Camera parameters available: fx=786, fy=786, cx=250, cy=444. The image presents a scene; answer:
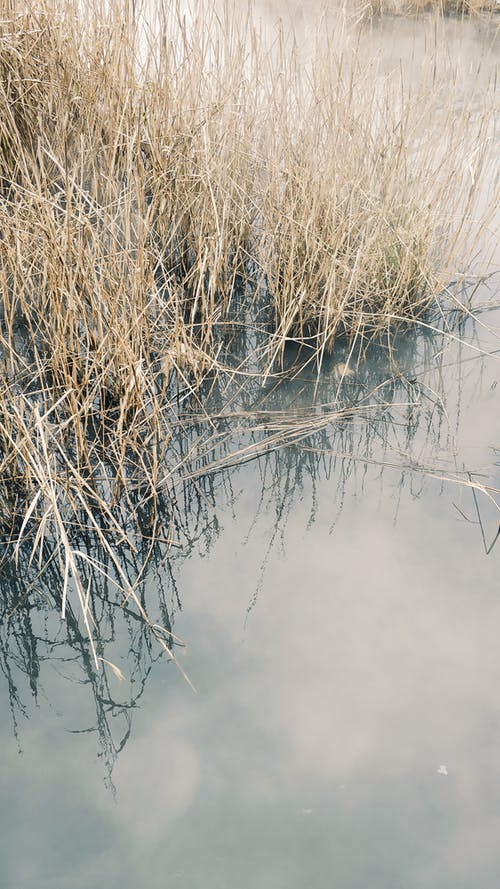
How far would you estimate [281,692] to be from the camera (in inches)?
49.5

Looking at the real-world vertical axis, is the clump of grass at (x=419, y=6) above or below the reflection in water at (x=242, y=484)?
above

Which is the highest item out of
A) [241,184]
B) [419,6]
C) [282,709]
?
[419,6]

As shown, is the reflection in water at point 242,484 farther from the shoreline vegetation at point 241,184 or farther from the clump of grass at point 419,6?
the clump of grass at point 419,6

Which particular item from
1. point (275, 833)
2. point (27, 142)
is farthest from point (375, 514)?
point (27, 142)

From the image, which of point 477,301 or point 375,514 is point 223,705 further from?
point 477,301

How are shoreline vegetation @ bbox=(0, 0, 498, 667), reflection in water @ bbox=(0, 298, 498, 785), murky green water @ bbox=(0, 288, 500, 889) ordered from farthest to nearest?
shoreline vegetation @ bbox=(0, 0, 498, 667), reflection in water @ bbox=(0, 298, 498, 785), murky green water @ bbox=(0, 288, 500, 889)

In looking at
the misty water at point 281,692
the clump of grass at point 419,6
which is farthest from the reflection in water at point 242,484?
the clump of grass at point 419,6

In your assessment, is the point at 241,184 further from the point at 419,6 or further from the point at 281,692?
the point at 281,692

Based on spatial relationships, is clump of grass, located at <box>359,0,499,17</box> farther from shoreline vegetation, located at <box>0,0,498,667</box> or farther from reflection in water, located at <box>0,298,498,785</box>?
reflection in water, located at <box>0,298,498,785</box>

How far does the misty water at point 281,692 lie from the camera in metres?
1.07


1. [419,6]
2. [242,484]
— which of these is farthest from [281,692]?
[419,6]

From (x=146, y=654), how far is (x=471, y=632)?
558 mm

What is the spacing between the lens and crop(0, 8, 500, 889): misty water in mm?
1068

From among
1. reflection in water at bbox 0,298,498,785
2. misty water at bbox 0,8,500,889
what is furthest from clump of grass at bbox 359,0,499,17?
misty water at bbox 0,8,500,889
